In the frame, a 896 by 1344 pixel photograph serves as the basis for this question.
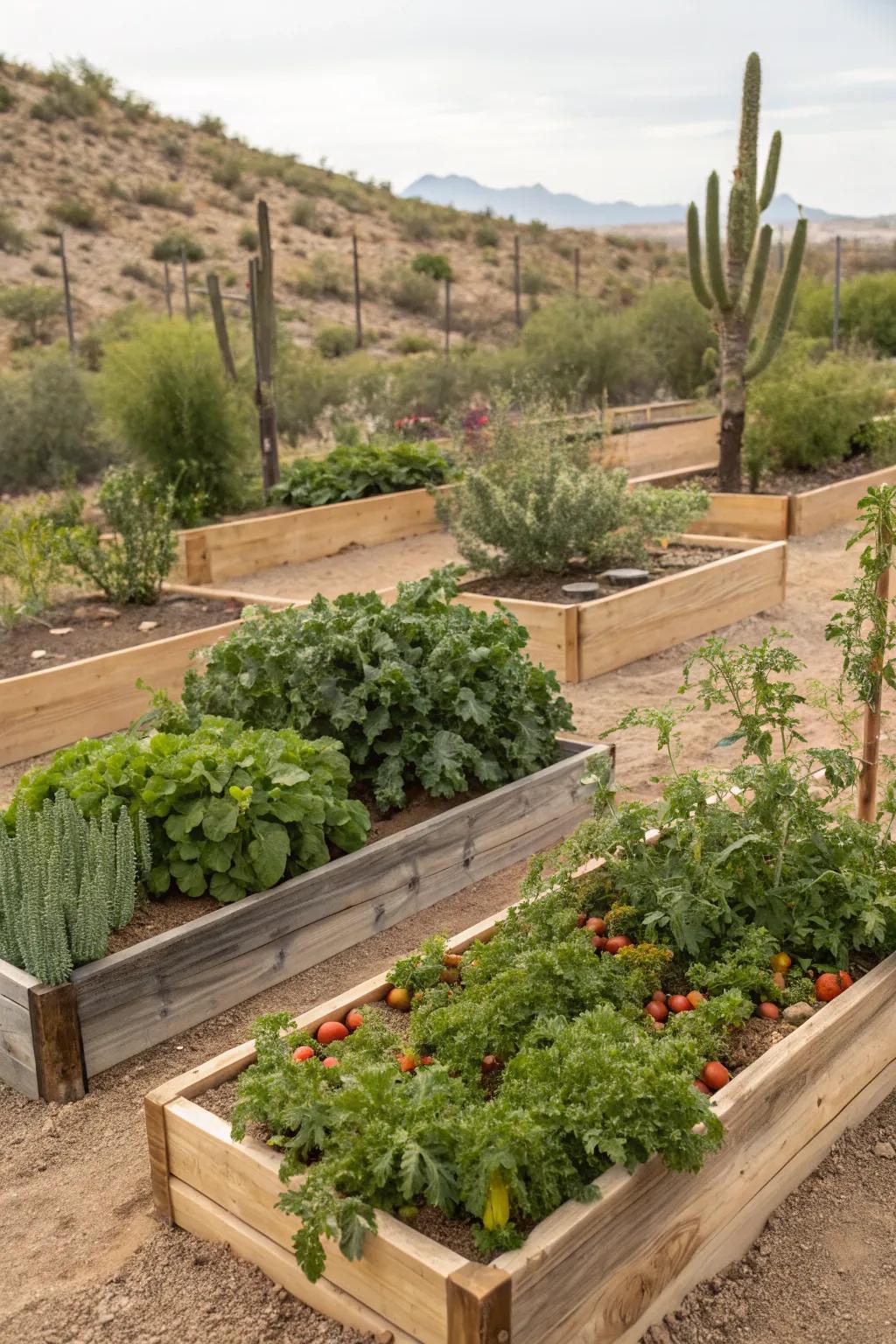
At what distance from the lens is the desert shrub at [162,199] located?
3453 cm

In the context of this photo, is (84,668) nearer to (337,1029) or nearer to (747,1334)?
(337,1029)

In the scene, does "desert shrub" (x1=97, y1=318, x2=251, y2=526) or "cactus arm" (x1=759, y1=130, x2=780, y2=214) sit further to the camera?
"cactus arm" (x1=759, y1=130, x2=780, y2=214)

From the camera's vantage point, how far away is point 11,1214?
9.55ft

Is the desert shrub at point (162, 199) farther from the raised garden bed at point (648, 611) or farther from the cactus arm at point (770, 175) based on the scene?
the raised garden bed at point (648, 611)

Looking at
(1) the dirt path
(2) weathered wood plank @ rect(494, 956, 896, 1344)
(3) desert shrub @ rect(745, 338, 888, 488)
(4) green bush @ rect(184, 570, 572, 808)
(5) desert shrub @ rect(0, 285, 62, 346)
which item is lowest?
(1) the dirt path

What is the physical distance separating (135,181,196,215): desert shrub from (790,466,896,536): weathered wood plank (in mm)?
28191

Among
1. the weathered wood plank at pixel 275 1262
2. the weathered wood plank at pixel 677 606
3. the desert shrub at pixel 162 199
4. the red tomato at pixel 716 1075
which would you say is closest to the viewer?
the weathered wood plank at pixel 275 1262

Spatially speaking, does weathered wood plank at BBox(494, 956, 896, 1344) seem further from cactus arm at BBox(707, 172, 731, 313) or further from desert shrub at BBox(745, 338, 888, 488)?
desert shrub at BBox(745, 338, 888, 488)

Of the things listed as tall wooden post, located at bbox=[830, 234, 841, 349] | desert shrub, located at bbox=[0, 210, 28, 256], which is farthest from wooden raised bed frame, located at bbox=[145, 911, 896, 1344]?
desert shrub, located at bbox=[0, 210, 28, 256]

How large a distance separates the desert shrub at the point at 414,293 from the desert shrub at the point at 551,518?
24876 millimetres

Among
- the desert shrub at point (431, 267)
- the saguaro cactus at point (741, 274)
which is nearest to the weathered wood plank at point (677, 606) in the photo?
the saguaro cactus at point (741, 274)

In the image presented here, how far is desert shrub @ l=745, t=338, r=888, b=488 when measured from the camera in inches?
460

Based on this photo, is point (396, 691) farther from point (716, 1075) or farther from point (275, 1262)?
point (275, 1262)

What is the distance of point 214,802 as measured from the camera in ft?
12.0
